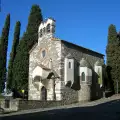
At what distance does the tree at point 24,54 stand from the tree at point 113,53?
11.9 metres

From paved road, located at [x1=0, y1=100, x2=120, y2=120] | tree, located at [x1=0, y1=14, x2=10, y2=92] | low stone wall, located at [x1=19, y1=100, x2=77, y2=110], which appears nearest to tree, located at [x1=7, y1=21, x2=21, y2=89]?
tree, located at [x1=0, y1=14, x2=10, y2=92]

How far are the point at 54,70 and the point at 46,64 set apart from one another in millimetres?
1875

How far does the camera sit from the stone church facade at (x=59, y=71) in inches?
1183

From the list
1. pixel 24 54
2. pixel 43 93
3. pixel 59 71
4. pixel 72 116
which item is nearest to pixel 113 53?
pixel 59 71

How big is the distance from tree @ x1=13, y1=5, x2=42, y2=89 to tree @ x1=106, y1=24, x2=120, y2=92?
11.9 metres

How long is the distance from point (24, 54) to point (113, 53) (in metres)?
14.0

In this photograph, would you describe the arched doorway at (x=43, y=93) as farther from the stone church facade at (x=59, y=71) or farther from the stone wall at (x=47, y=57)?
the stone wall at (x=47, y=57)

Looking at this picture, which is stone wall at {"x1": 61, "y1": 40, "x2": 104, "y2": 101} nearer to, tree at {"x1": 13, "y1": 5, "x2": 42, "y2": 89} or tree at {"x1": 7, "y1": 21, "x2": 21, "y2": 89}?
tree at {"x1": 13, "y1": 5, "x2": 42, "y2": 89}

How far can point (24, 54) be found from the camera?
3812cm

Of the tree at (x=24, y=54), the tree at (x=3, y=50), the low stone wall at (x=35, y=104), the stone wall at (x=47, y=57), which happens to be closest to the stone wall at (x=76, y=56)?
the stone wall at (x=47, y=57)

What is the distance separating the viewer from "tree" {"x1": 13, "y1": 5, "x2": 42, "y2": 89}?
37219 millimetres

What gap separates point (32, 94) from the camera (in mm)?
33281

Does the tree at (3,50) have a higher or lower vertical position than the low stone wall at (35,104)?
higher

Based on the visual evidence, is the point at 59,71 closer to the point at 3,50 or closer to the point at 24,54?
the point at 24,54
